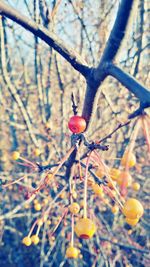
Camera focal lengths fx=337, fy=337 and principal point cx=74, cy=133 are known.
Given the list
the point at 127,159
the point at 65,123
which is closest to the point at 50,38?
the point at 127,159

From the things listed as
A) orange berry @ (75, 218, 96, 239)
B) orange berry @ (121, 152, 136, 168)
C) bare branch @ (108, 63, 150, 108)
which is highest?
bare branch @ (108, 63, 150, 108)

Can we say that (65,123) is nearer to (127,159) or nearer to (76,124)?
(76,124)

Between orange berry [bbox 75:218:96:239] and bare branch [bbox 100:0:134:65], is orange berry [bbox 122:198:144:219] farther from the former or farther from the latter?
bare branch [bbox 100:0:134:65]

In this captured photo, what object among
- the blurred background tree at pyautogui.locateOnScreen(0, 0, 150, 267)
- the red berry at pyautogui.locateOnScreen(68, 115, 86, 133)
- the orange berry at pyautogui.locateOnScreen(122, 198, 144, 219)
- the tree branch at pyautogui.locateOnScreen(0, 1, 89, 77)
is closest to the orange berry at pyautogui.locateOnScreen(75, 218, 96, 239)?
the orange berry at pyautogui.locateOnScreen(122, 198, 144, 219)

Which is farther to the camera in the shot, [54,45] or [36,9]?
[36,9]

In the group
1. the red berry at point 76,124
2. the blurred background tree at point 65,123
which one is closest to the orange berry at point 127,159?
the red berry at point 76,124

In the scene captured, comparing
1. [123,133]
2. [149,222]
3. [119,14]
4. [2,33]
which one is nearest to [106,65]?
[119,14]

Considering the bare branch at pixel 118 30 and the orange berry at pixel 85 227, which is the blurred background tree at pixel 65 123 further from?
the bare branch at pixel 118 30

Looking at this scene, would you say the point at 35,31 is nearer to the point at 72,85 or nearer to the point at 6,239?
the point at 72,85
